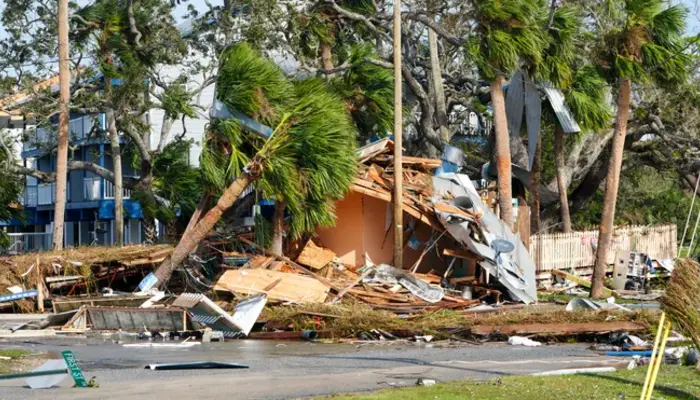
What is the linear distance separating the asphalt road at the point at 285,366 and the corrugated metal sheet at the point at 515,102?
45.3 ft

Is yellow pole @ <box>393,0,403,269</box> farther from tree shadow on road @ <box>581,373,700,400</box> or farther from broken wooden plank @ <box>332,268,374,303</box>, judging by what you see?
tree shadow on road @ <box>581,373,700,400</box>

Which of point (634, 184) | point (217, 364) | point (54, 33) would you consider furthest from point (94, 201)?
point (217, 364)

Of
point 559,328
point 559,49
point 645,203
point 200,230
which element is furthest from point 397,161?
point 645,203

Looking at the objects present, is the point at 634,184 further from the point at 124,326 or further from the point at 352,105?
the point at 124,326

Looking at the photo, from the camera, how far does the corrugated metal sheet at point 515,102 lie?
101 feet

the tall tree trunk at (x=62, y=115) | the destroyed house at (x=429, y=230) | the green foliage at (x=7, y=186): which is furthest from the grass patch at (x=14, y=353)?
the green foliage at (x=7, y=186)

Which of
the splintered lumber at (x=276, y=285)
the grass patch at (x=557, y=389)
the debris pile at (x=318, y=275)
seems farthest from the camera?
the splintered lumber at (x=276, y=285)

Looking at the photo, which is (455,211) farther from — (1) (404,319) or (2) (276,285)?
(1) (404,319)

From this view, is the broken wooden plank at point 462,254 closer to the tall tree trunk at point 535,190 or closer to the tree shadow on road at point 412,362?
the tall tree trunk at point 535,190

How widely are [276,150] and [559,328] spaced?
8.27 meters

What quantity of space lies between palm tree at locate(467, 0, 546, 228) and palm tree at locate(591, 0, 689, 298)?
6.18ft

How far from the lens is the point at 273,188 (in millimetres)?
23766

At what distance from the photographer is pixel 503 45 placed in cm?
2547

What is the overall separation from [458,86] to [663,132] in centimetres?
681
